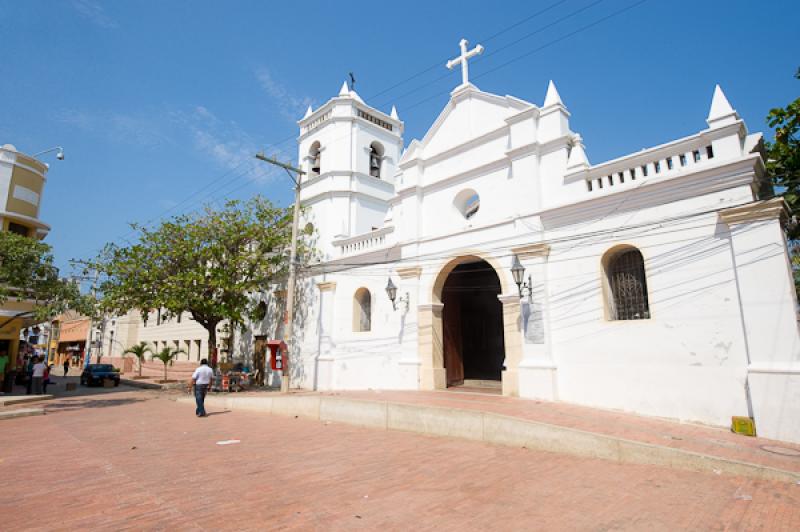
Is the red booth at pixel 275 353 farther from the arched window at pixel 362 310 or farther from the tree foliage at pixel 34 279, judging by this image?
the tree foliage at pixel 34 279

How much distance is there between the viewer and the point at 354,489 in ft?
18.1

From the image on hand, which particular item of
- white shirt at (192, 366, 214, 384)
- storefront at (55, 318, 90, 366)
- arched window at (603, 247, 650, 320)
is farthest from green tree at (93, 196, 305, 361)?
storefront at (55, 318, 90, 366)

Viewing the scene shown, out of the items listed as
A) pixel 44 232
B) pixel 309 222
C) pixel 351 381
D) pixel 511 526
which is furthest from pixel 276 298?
pixel 511 526

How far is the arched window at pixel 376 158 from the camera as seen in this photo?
2055cm

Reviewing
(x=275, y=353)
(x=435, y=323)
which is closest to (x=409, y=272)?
(x=435, y=323)

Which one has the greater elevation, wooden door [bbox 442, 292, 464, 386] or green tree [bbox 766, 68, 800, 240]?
green tree [bbox 766, 68, 800, 240]

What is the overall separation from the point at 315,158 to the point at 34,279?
11521 mm

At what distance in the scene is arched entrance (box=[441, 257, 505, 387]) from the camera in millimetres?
14812

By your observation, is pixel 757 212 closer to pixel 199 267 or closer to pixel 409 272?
pixel 409 272

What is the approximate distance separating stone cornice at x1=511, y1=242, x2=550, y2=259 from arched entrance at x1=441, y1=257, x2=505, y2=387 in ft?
8.85

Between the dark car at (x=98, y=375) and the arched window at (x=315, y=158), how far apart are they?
16807mm

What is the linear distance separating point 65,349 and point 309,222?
45676mm

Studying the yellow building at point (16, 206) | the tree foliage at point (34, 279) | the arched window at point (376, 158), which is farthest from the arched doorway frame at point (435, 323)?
the yellow building at point (16, 206)

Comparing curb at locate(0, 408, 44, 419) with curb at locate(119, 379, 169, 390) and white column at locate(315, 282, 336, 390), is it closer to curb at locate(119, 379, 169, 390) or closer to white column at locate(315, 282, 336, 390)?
white column at locate(315, 282, 336, 390)
